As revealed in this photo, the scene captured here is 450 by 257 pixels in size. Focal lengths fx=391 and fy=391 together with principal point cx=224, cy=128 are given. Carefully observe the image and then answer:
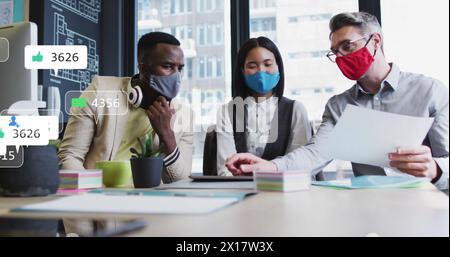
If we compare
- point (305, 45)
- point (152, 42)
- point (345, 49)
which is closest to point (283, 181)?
point (345, 49)

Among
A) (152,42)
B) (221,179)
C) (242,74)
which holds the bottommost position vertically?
(221,179)

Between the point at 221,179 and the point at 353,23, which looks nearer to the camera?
the point at 221,179

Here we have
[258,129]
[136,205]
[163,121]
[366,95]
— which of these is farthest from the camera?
[258,129]

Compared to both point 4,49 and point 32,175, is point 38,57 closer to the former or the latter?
point 4,49

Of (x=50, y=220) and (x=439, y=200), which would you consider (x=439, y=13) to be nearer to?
(x=439, y=200)

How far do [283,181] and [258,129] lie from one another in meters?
0.64

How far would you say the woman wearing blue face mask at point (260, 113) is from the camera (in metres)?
1.11

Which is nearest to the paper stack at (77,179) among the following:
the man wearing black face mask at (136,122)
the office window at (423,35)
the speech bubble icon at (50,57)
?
the speech bubble icon at (50,57)

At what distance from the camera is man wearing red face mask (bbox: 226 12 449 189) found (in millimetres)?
843

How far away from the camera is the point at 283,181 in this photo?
0.54 meters

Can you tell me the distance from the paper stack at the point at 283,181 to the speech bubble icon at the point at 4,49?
15.7 inches

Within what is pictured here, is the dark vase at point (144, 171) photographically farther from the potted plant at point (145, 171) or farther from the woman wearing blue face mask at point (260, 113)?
the woman wearing blue face mask at point (260, 113)
